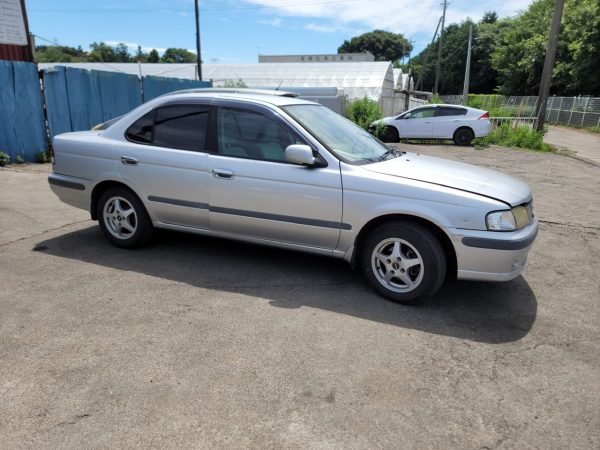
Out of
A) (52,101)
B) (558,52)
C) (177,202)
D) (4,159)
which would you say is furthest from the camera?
(558,52)

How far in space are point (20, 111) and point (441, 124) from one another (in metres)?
13.3

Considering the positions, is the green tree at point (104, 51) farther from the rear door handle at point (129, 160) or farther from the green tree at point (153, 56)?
the rear door handle at point (129, 160)

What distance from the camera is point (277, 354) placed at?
123 inches

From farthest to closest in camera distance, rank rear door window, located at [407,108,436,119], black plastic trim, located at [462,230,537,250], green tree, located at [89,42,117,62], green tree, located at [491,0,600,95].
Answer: green tree, located at [89,42,117,62] < green tree, located at [491,0,600,95] < rear door window, located at [407,108,436,119] < black plastic trim, located at [462,230,537,250]

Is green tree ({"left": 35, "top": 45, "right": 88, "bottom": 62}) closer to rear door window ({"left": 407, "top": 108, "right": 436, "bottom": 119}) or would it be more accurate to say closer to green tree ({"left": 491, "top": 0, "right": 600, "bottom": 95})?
green tree ({"left": 491, "top": 0, "right": 600, "bottom": 95})

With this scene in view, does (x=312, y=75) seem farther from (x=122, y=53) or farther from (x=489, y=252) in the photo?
(x=122, y=53)

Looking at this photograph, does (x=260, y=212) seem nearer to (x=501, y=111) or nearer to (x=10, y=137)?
(x=10, y=137)

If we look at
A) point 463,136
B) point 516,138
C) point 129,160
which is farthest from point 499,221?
point 516,138

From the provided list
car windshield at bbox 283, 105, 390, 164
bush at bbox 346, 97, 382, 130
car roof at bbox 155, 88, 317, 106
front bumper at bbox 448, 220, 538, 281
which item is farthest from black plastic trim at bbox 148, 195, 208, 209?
bush at bbox 346, 97, 382, 130

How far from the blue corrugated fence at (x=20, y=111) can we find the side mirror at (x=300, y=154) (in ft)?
27.0

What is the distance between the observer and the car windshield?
418 centimetres

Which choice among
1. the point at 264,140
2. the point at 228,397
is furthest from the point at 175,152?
the point at 228,397

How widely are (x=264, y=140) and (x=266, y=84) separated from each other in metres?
30.9

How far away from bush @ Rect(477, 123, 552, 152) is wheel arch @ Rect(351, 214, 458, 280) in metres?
14.7
